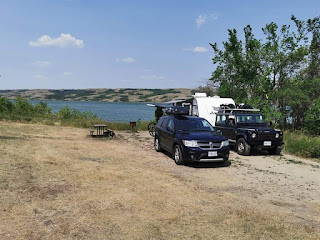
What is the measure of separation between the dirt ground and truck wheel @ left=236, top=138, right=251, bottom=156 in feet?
6.43

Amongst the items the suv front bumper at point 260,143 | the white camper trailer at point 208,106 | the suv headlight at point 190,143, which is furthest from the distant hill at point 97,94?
the suv headlight at point 190,143

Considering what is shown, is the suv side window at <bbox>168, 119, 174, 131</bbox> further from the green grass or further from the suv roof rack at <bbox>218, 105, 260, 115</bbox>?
the green grass

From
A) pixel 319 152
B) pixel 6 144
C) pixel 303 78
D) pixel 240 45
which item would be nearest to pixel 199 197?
pixel 319 152

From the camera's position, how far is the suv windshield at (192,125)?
10.9 meters

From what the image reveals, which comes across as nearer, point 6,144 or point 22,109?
point 6,144

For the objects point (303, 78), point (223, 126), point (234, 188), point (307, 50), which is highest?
point (307, 50)

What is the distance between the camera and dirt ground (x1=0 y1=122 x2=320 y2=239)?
14.7 ft

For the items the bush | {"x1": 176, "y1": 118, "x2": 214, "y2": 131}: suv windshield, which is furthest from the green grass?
the bush

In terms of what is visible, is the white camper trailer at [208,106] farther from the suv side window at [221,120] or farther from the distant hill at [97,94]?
the distant hill at [97,94]

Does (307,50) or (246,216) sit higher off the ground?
(307,50)

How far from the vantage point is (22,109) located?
112 ft

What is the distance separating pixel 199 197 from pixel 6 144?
29.5 ft

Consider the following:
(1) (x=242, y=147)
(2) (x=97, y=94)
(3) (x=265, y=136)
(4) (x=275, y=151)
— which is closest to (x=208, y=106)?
(1) (x=242, y=147)

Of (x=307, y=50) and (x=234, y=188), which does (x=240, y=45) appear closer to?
(x=307, y=50)
